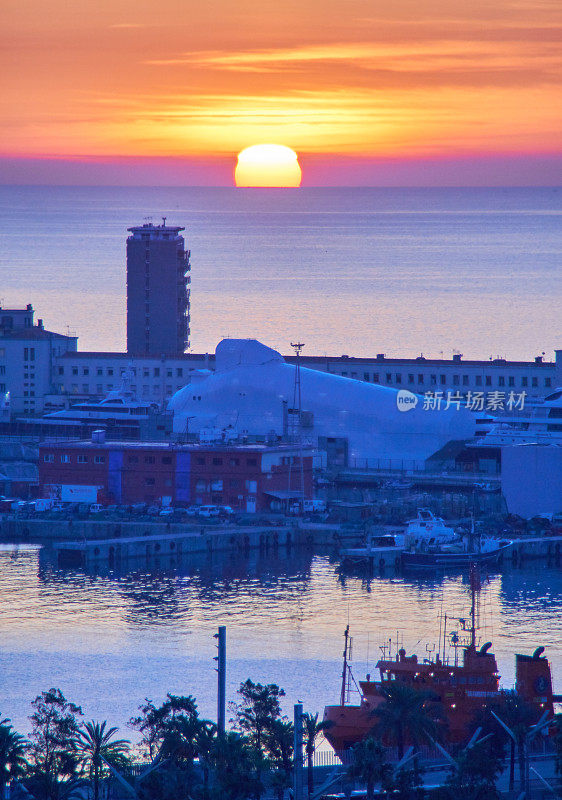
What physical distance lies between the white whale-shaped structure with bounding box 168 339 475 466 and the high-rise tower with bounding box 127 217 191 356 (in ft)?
49.4

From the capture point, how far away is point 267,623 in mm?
27719

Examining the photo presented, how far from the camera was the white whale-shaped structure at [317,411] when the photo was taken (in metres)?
42.3

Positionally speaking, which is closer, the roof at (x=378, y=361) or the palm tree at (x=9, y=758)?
the palm tree at (x=9, y=758)

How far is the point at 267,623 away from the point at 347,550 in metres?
5.94

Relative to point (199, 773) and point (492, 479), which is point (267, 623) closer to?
point (199, 773)

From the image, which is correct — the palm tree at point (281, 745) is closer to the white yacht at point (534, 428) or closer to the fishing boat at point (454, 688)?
the fishing boat at point (454, 688)

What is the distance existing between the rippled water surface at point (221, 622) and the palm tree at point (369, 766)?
5041 mm

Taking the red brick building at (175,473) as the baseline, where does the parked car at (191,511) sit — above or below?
below

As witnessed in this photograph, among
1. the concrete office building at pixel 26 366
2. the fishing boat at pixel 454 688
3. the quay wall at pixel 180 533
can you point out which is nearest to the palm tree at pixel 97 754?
the fishing boat at pixel 454 688

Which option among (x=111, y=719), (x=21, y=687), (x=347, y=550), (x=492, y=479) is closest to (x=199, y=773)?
(x=111, y=719)

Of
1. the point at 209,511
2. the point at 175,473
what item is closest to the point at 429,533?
the point at 209,511

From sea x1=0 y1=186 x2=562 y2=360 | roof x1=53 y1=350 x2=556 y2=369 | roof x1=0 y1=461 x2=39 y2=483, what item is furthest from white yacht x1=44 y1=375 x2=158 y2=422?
sea x1=0 y1=186 x2=562 y2=360

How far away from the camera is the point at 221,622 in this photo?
27.8 m

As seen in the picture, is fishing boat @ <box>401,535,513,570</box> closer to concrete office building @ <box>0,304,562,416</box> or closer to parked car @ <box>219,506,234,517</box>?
parked car @ <box>219,506,234,517</box>
